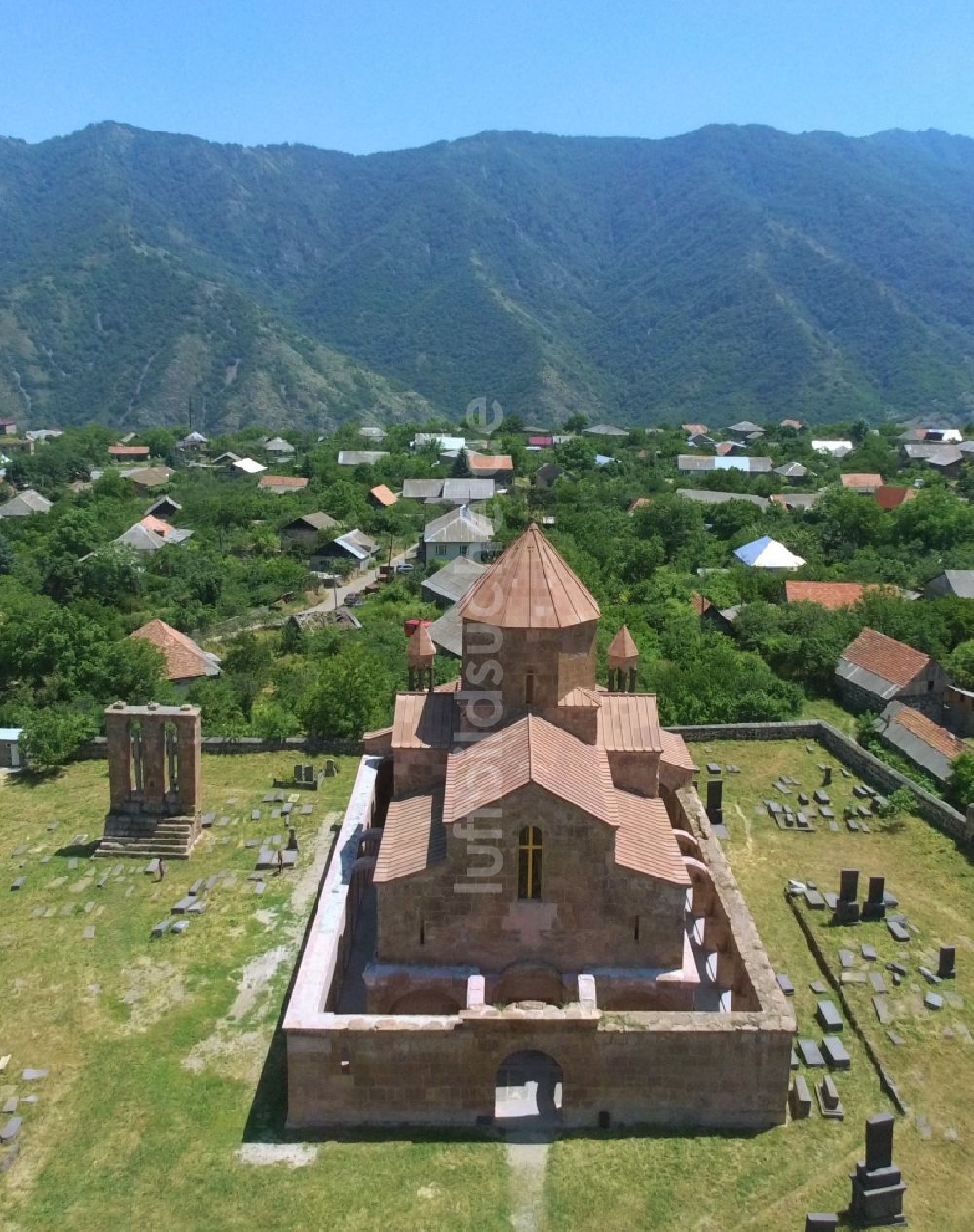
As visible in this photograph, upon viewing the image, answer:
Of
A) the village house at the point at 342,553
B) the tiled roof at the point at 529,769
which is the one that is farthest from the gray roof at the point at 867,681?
the village house at the point at 342,553

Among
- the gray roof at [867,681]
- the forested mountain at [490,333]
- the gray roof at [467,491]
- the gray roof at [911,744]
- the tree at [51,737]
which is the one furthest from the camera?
the forested mountain at [490,333]

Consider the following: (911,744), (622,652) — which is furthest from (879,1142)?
(911,744)

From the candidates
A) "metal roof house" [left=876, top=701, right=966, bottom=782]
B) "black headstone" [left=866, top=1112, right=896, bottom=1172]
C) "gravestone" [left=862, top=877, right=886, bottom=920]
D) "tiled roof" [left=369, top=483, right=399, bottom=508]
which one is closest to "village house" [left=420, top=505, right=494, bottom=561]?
"tiled roof" [left=369, top=483, right=399, bottom=508]

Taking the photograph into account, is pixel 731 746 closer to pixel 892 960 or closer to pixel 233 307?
pixel 892 960

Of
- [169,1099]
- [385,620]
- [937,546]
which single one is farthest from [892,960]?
[937,546]

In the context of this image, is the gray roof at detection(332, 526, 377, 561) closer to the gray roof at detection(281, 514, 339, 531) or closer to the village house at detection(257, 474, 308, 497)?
the gray roof at detection(281, 514, 339, 531)

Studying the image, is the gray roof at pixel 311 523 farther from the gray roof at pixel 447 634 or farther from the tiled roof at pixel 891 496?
the tiled roof at pixel 891 496

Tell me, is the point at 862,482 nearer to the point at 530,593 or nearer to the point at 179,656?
the point at 179,656
